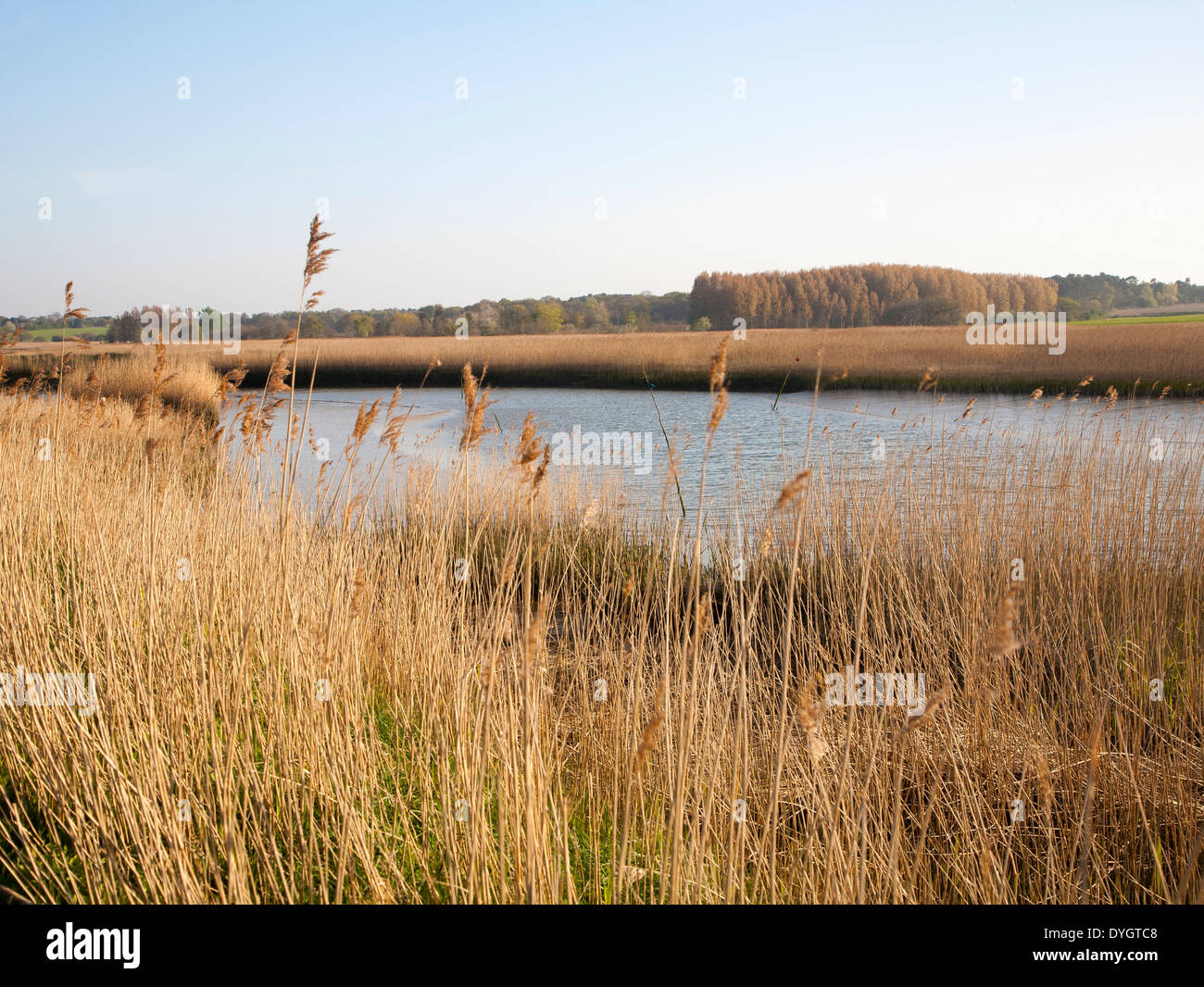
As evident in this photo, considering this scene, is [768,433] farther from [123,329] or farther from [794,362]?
[123,329]

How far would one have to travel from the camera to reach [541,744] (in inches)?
68.4

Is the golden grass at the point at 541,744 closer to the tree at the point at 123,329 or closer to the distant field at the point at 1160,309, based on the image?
the tree at the point at 123,329

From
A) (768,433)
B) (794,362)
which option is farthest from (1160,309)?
(768,433)

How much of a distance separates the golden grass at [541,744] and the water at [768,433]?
961 mm

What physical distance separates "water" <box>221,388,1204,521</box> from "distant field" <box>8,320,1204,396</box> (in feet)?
2.60

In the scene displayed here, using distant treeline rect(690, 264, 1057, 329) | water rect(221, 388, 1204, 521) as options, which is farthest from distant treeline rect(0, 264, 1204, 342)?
water rect(221, 388, 1204, 521)

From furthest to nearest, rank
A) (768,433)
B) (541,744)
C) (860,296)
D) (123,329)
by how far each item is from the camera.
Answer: (860,296)
(123,329)
(768,433)
(541,744)

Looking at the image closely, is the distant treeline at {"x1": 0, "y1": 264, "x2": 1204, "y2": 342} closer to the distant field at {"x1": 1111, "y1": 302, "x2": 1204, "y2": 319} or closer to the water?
the distant field at {"x1": 1111, "y1": 302, "x2": 1204, "y2": 319}

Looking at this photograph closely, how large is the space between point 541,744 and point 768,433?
10.0m

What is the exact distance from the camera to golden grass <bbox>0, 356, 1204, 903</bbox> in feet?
4.83

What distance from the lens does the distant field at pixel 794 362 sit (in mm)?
16547
